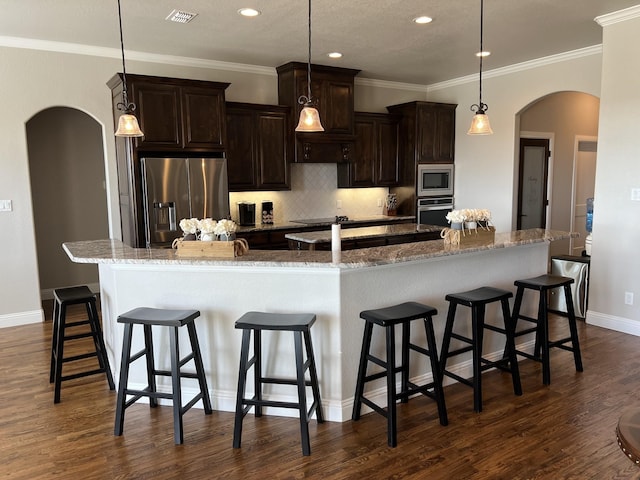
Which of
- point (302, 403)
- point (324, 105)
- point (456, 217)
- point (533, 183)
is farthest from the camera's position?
point (533, 183)

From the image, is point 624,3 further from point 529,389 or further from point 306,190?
point 306,190

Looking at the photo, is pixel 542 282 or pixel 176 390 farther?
pixel 542 282

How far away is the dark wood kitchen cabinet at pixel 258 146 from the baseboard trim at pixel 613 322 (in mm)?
3593

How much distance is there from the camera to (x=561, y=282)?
354cm

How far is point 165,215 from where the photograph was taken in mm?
4793

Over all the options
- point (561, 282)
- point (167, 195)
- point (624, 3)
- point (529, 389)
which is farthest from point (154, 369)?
point (624, 3)

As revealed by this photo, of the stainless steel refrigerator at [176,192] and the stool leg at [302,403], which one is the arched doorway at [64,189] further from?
the stool leg at [302,403]

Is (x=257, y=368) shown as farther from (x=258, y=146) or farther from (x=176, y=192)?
(x=258, y=146)

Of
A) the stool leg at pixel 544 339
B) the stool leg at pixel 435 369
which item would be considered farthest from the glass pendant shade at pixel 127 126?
the stool leg at pixel 544 339

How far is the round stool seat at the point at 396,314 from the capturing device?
2.67 metres

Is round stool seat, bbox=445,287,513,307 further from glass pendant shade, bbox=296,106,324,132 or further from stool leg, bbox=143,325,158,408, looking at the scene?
stool leg, bbox=143,325,158,408

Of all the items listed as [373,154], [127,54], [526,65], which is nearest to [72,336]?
[127,54]

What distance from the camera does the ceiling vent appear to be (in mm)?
3934

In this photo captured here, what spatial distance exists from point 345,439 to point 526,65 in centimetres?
505
